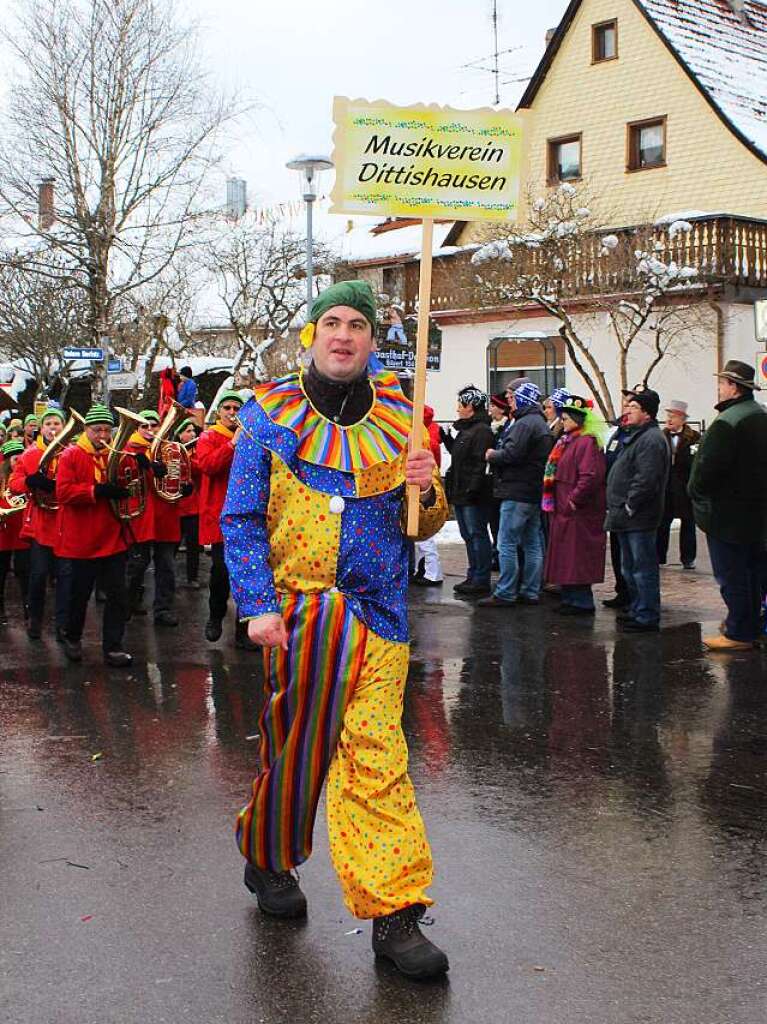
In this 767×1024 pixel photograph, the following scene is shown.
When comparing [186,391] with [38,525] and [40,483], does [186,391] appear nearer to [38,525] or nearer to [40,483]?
[38,525]

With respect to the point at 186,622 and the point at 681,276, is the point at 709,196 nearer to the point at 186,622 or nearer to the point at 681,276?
the point at 681,276

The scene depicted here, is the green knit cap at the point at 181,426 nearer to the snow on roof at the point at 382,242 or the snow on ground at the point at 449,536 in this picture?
the snow on ground at the point at 449,536

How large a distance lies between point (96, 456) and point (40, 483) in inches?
38.5

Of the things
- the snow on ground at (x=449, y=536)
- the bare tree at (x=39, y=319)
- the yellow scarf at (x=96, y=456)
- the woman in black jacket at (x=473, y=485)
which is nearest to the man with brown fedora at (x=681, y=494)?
the woman in black jacket at (x=473, y=485)

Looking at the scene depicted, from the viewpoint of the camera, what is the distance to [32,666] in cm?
909

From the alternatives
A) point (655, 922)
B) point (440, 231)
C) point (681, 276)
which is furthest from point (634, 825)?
point (440, 231)

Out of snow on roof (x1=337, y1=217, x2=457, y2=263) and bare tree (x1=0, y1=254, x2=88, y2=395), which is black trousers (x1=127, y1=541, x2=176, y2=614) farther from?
bare tree (x1=0, y1=254, x2=88, y2=395)

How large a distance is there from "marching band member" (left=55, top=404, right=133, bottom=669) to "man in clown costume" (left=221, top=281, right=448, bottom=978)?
4.87 metres

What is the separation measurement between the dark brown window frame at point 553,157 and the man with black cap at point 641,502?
2099 cm

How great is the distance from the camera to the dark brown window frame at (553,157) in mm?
30219

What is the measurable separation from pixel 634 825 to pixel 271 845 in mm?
1763

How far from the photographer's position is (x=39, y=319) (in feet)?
106

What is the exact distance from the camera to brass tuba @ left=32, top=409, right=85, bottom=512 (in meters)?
10.1

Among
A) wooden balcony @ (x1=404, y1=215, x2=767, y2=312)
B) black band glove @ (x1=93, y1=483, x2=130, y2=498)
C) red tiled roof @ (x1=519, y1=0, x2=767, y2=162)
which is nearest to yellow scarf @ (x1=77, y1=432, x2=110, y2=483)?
black band glove @ (x1=93, y1=483, x2=130, y2=498)
